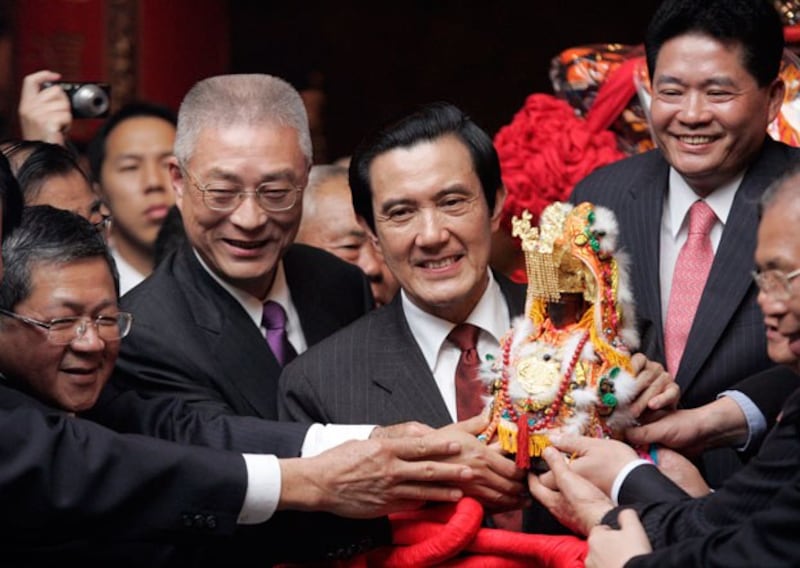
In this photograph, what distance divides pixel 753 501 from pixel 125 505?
1.10m

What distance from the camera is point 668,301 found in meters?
3.26

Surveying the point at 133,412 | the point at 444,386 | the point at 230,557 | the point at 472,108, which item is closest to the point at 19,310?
the point at 133,412

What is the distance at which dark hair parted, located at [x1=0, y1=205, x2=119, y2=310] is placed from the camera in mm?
2926

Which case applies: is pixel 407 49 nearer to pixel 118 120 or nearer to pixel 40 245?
pixel 118 120

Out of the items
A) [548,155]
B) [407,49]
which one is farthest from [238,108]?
[407,49]

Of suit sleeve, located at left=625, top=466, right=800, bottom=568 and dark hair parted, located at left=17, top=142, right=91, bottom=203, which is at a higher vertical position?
dark hair parted, located at left=17, top=142, right=91, bottom=203

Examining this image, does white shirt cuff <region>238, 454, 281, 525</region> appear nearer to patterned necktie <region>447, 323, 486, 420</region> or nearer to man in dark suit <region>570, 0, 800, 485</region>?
patterned necktie <region>447, 323, 486, 420</region>

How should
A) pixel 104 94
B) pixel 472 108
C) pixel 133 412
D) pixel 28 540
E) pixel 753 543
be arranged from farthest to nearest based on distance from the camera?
1. pixel 472 108
2. pixel 104 94
3. pixel 133 412
4. pixel 28 540
5. pixel 753 543

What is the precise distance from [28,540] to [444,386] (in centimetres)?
87

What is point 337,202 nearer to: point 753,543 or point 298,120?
point 298,120

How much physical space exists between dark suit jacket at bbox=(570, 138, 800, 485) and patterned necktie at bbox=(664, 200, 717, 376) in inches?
1.0

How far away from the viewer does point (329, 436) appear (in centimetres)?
305

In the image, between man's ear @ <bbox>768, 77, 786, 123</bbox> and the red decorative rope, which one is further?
man's ear @ <bbox>768, 77, 786, 123</bbox>

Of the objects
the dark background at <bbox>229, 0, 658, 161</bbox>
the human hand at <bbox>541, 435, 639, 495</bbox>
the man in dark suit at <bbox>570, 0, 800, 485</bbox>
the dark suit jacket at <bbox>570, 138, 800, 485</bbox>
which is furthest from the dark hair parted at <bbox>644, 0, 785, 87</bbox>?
the dark background at <bbox>229, 0, 658, 161</bbox>
